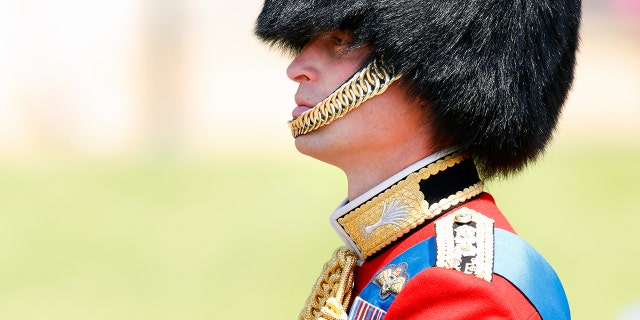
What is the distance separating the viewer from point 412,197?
7.14ft

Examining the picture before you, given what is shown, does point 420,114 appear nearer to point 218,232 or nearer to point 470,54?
point 470,54

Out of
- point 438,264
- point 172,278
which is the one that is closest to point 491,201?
point 438,264

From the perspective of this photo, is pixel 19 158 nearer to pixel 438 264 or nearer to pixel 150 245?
pixel 150 245

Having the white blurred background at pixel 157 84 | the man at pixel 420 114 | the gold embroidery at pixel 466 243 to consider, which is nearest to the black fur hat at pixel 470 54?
the man at pixel 420 114

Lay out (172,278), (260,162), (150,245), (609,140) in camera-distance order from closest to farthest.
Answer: (172,278) → (150,245) → (260,162) → (609,140)

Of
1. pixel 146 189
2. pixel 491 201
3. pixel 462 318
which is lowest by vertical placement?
pixel 462 318

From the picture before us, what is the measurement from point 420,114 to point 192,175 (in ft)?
26.9

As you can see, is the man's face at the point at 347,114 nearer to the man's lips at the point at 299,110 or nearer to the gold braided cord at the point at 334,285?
the man's lips at the point at 299,110

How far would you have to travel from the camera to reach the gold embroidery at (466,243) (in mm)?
2018

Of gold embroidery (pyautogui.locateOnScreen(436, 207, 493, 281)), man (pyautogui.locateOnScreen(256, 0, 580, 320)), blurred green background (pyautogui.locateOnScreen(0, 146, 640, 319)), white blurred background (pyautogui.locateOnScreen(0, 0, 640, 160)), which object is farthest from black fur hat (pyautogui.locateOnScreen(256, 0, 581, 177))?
white blurred background (pyautogui.locateOnScreen(0, 0, 640, 160))

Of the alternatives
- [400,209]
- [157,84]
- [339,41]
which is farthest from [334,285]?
[157,84]

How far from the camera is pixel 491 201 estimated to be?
2.25 metres

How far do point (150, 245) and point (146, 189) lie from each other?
146 centimetres

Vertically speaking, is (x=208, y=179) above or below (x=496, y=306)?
above
